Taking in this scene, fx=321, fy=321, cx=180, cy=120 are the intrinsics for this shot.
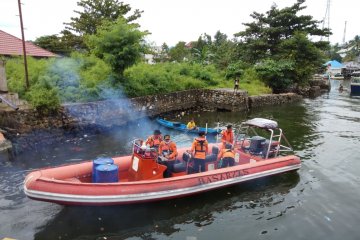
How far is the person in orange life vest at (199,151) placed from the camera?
9289 millimetres

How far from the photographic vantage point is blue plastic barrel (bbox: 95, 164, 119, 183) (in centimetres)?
832

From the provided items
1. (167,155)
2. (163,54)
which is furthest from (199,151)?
(163,54)

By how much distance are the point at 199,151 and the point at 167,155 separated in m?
0.95

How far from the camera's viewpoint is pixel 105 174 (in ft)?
27.3

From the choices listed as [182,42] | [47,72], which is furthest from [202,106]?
[182,42]

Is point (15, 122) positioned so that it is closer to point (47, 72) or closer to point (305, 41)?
point (47, 72)

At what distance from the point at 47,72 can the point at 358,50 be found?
3433 inches

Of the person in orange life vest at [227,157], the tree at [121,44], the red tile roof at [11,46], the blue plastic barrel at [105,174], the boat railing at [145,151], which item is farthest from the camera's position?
the red tile roof at [11,46]

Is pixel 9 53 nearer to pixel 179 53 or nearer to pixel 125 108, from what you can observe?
pixel 125 108

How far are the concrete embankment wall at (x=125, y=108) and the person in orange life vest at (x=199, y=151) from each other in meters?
8.64

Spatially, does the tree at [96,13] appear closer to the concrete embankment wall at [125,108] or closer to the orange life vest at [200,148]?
the concrete embankment wall at [125,108]

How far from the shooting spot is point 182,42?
4397cm

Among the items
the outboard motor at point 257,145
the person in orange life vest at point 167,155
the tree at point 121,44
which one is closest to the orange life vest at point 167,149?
the person in orange life vest at point 167,155

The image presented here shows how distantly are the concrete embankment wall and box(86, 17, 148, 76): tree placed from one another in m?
2.36
